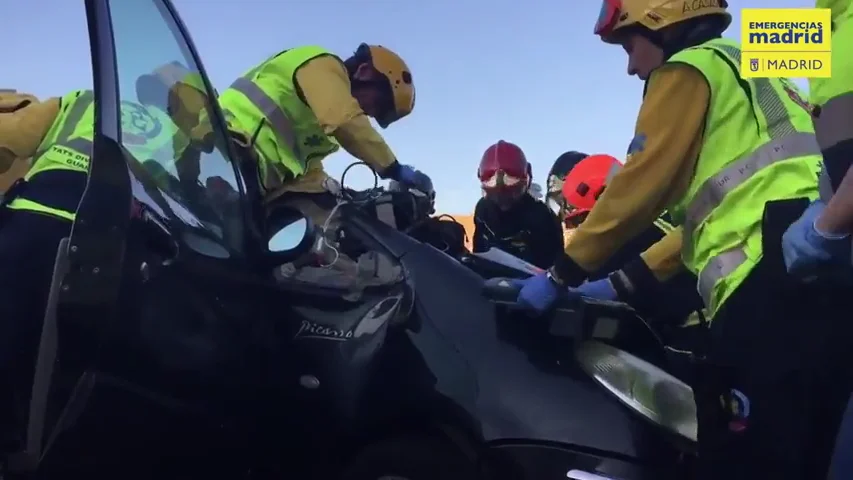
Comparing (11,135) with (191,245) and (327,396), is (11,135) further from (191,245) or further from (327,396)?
(327,396)

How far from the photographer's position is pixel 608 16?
268 centimetres

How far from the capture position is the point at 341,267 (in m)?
2.85

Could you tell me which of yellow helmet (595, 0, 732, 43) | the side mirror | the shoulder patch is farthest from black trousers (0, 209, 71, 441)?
yellow helmet (595, 0, 732, 43)

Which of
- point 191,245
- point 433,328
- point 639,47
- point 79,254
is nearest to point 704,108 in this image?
point 639,47

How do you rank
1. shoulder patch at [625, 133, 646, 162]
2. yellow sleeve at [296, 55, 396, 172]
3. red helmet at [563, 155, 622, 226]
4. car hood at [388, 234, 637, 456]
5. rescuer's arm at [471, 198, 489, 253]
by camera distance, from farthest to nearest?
rescuer's arm at [471, 198, 489, 253] → red helmet at [563, 155, 622, 226] → yellow sleeve at [296, 55, 396, 172] → shoulder patch at [625, 133, 646, 162] → car hood at [388, 234, 637, 456]

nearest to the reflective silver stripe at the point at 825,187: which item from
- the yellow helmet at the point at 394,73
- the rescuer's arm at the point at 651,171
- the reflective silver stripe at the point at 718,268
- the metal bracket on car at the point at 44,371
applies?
the reflective silver stripe at the point at 718,268

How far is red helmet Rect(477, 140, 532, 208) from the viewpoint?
5.98m

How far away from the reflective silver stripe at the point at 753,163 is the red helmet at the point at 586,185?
86.6 inches

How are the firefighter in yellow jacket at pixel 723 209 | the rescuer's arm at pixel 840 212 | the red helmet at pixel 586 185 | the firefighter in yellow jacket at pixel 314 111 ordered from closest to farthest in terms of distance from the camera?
the rescuer's arm at pixel 840 212 < the firefighter in yellow jacket at pixel 723 209 < the firefighter in yellow jacket at pixel 314 111 < the red helmet at pixel 586 185

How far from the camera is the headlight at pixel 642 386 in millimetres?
2334

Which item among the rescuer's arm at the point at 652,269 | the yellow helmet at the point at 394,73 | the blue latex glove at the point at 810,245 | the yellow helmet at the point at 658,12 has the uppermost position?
the yellow helmet at the point at 658,12

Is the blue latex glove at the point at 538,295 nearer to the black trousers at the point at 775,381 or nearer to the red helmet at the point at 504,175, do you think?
the black trousers at the point at 775,381

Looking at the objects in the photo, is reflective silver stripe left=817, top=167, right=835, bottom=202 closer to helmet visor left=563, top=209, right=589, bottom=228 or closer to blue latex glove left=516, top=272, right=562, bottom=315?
blue latex glove left=516, top=272, right=562, bottom=315

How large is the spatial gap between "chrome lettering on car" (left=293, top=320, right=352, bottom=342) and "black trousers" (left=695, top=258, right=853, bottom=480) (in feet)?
3.62
